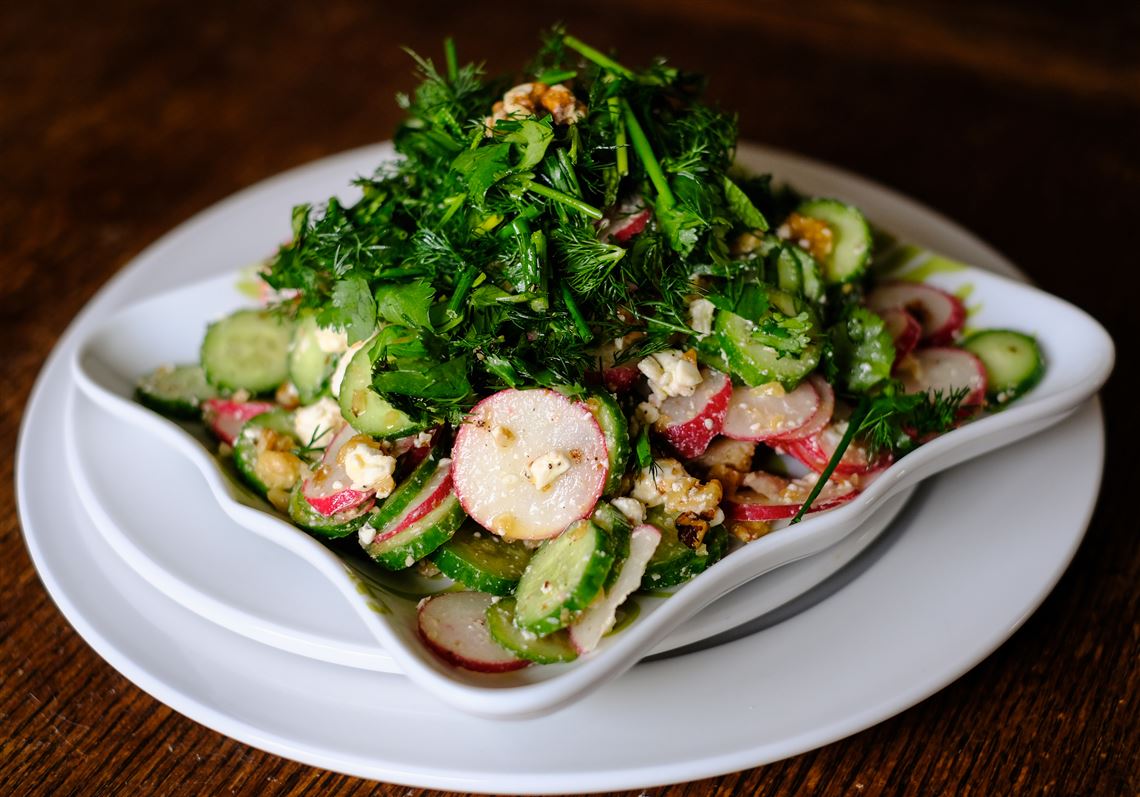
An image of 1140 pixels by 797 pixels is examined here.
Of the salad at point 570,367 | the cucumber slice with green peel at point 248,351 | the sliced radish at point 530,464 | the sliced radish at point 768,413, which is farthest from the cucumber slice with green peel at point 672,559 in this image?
the cucumber slice with green peel at point 248,351

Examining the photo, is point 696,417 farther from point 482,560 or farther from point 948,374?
point 948,374

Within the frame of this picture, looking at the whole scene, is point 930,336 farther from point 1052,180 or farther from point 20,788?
point 20,788

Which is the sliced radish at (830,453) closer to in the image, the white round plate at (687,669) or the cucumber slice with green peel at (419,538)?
the white round plate at (687,669)

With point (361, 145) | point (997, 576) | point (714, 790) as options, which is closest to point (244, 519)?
point (714, 790)

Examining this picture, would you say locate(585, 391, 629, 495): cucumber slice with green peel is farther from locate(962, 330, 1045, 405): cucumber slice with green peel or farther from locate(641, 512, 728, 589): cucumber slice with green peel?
locate(962, 330, 1045, 405): cucumber slice with green peel

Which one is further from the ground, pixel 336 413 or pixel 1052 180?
pixel 336 413

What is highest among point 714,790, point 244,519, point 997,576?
point 244,519

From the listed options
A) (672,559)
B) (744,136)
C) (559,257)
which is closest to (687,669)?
(672,559)
